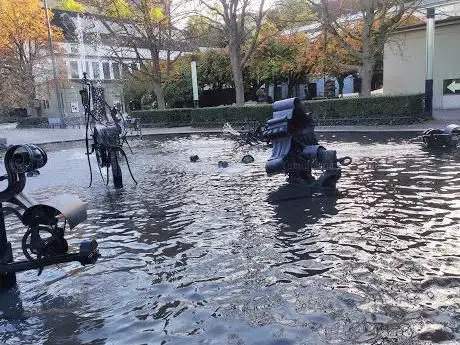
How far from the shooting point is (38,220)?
13.4 feet

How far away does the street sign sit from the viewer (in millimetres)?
25780

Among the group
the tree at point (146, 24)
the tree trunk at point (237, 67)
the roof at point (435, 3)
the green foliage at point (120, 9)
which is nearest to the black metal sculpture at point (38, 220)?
the roof at point (435, 3)

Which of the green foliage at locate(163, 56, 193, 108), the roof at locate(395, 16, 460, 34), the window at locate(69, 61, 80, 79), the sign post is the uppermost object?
the window at locate(69, 61, 80, 79)

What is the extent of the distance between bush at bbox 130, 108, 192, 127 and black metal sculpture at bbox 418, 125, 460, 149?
65.4 feet

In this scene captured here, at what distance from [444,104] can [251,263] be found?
82.3ft

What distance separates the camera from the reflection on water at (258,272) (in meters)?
3.63

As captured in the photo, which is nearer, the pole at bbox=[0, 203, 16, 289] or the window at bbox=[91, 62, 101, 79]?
the pole at bbox=[0, 203, 16, 289]

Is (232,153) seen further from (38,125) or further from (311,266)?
(38,125)

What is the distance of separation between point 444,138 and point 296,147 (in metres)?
5.67

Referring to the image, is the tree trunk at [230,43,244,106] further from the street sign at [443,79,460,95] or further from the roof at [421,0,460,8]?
the street sign at [443,79,460,95]

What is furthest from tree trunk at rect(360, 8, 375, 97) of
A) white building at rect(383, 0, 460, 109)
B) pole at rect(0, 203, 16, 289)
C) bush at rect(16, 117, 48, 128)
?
bush at rect(16, 117, 48, 128)

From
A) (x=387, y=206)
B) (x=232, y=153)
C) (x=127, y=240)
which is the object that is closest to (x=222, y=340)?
(x=127, y=240)

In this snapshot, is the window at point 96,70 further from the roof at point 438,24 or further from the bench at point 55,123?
the roof at point 438,24

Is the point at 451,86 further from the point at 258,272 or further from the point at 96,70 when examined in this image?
the point at 96,70
